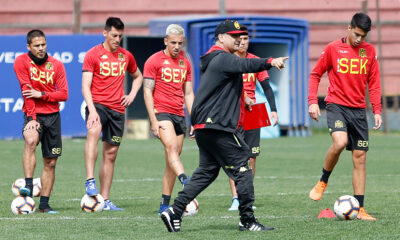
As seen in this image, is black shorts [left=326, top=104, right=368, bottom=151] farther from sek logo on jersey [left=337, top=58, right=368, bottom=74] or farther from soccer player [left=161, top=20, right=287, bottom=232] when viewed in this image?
soccer player [left=161, top=20, right=287, bottom=232]

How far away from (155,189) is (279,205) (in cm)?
258

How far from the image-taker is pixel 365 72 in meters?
9.87

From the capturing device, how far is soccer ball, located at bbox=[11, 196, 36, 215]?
10156 mm

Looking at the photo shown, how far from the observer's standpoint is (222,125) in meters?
8.58

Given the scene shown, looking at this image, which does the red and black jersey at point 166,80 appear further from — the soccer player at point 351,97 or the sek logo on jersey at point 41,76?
the soccer player at point 351,97

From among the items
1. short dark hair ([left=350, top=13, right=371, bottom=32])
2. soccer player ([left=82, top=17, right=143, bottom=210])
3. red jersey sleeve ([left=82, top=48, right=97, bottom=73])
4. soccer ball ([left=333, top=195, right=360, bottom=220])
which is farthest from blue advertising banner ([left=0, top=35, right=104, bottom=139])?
soccer ball ([left=333, top=195, right=360, bottom=220])

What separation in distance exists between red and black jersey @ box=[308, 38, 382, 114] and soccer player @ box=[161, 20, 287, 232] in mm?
1530

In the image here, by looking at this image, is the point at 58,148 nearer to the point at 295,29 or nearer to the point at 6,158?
the point at 6,158

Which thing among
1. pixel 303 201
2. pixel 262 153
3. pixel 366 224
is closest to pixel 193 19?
pixel 262 153

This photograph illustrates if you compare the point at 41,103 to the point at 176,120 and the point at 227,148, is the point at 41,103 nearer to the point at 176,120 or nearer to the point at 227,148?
the point at 176,120

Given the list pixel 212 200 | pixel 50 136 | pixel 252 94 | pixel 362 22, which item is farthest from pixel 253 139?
pixel 50 136

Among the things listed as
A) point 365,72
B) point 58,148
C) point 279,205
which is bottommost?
point 279,205

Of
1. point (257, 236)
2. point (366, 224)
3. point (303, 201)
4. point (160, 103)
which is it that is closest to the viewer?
point (257, 236)

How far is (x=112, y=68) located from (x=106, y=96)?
34 cm
